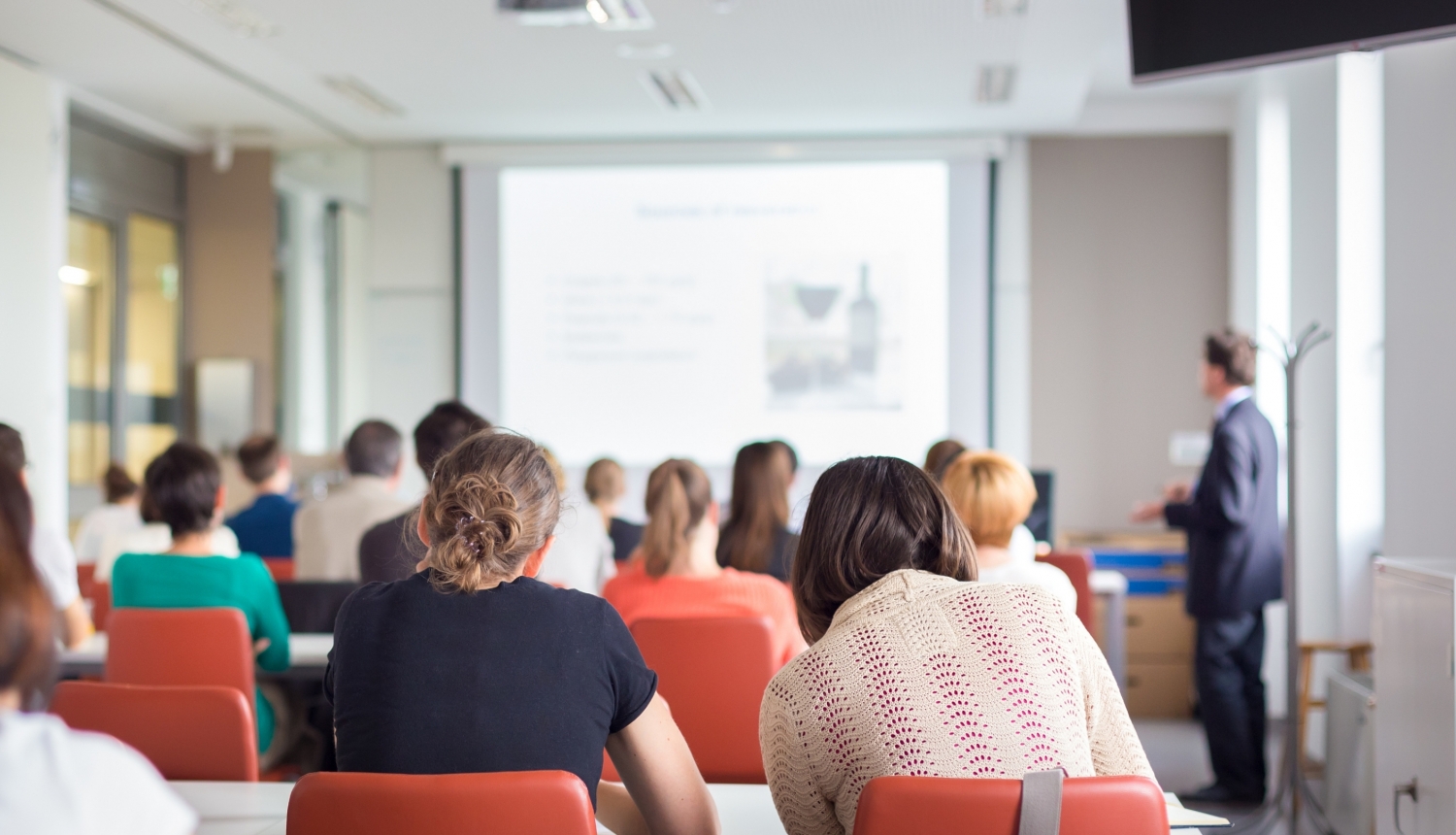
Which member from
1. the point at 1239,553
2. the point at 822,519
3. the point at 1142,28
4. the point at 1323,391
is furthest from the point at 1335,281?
the point at 822,519

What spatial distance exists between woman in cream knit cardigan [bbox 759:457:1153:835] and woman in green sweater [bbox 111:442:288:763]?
192cm

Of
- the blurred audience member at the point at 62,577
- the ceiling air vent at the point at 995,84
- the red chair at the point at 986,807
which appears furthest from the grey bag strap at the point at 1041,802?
the ceiling air vent at the point at 995,84

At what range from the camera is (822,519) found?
158 centimetres

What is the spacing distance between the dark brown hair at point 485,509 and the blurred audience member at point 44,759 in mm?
619

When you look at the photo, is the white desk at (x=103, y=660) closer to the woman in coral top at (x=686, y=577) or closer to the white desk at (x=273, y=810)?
the woman in coral top at (x=686, y=577)

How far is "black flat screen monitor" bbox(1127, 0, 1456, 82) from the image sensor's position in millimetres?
2766

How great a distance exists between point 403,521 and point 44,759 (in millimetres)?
2040

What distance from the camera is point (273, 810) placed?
180 cm

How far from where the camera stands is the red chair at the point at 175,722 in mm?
1930

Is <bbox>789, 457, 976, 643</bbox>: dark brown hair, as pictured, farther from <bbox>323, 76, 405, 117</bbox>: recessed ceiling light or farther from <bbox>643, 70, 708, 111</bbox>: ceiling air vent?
<bbox>323, 76, 405, 117</bbox>: recessed ceiling light

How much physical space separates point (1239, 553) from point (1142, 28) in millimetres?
1811

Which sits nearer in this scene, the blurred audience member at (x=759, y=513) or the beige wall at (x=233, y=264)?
the blurred audience member at (x=759, y=513)

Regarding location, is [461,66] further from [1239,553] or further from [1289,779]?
[1289,779]

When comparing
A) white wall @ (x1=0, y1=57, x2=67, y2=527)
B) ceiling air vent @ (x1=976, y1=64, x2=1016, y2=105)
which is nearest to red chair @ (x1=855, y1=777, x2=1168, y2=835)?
ceiling air vent @ (x1=976, y1=64, x2=1016, y2=105)
